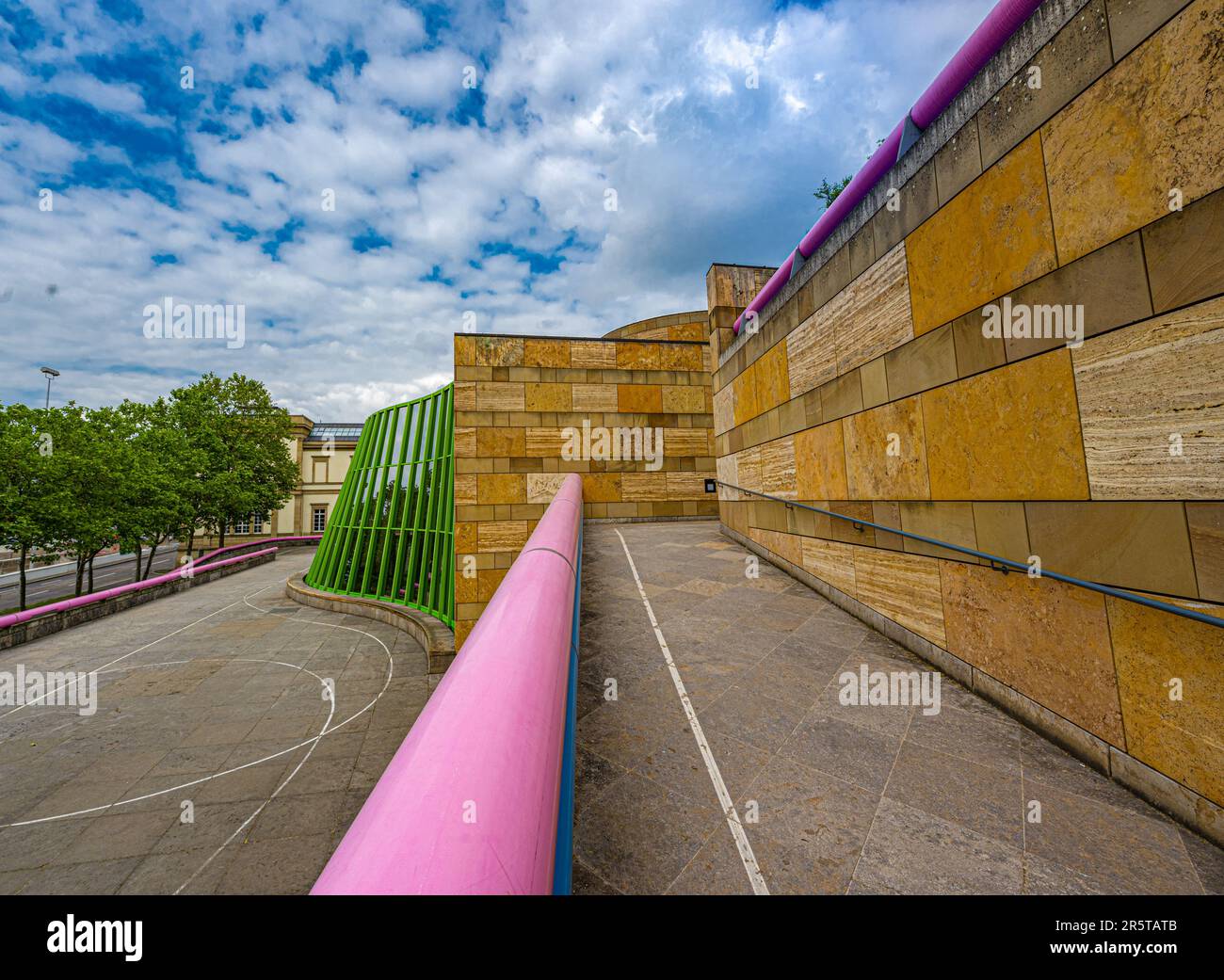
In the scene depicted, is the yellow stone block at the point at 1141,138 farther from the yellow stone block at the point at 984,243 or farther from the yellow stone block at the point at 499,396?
the yellow stone block at the point at 499,396

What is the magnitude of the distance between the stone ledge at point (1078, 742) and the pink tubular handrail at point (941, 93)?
4447 mm

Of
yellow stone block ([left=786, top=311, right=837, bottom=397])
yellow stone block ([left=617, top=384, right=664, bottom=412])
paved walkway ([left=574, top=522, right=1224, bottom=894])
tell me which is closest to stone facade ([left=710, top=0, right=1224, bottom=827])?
paved walkway ([left=574, top=522, right=1224, bottom=894])

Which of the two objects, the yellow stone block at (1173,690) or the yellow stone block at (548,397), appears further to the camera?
the yellow stone block at (548,397)

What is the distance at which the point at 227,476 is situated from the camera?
31.4 meters

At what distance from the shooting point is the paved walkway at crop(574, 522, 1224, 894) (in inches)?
78.5

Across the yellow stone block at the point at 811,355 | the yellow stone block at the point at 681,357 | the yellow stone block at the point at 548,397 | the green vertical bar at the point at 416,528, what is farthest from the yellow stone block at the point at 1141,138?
the green vertical bar at the point at 416,528

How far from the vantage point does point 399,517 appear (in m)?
20.0

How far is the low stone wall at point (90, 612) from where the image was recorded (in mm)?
14680

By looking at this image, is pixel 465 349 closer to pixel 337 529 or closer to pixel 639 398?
pixel 639 398

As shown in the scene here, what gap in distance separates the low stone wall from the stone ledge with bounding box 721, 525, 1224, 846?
23407mm

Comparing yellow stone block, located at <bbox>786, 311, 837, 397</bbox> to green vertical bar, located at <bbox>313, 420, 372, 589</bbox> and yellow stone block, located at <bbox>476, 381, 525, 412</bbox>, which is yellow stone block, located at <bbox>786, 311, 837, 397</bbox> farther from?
green vertical bar, located at <bbox>313, 420, 372, 589</bbox>

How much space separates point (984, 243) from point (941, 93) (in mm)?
1499
